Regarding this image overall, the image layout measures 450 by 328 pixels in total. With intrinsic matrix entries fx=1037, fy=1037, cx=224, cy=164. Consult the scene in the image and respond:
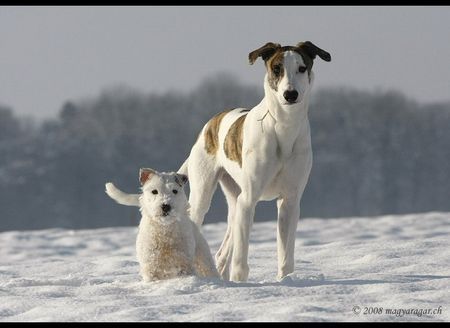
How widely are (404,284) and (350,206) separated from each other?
91.5 feet

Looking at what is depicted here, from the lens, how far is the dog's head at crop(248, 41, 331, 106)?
27.3ft

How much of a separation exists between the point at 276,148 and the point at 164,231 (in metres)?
1.25

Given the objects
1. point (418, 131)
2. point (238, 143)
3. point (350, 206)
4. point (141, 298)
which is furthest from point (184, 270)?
point (418, 131)

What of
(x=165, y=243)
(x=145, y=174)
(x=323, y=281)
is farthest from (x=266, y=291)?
(x=145, y=174)

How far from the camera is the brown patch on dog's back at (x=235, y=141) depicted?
9070 mm

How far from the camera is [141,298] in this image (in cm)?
762

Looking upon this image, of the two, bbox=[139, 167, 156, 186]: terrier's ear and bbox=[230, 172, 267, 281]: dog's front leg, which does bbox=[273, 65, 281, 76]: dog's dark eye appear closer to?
bbox=[230, 172, 267, 281]: dog's front leg

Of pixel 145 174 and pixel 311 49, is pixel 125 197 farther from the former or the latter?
pixel 311 49

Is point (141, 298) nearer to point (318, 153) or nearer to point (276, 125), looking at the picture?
point (276, 125)

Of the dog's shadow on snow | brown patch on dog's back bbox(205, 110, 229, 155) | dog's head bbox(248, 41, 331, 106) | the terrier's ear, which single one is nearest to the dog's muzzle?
the terrier's ear

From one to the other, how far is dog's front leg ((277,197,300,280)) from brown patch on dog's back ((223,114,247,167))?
1.80 feet

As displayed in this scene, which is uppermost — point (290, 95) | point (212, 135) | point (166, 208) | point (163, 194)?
point (290, 95)

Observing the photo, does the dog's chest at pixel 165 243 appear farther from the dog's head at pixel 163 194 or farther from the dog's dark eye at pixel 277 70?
the dog's dark eye at pixel 277 70

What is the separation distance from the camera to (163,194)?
8.12 metres
